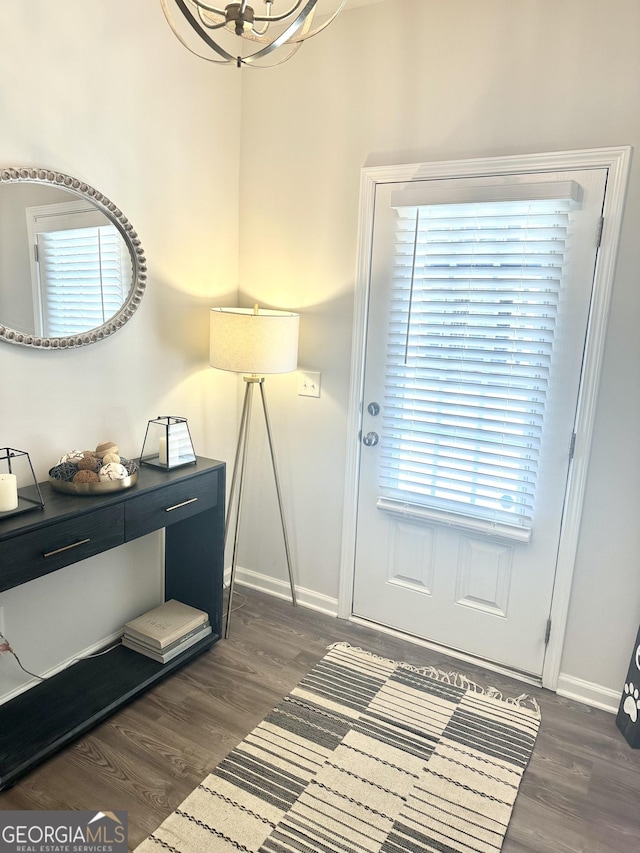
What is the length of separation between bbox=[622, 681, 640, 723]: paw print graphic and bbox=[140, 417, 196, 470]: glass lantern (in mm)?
1884

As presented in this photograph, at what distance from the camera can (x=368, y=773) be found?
1978 millimetres

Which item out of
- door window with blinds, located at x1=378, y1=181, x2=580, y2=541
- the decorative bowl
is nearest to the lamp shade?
door window with blinds, located at x1=378, y1=181, x2=580, y2=541

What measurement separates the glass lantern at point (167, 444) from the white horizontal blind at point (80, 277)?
49 cm

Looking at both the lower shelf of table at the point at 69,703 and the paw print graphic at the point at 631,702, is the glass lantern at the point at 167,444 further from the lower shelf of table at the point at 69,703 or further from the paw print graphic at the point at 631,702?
the paw print graphic at the point at 631,702

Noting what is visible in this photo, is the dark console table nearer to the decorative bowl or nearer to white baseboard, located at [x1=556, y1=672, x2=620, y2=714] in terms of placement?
the decorative bowl

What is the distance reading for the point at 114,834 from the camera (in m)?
1.71

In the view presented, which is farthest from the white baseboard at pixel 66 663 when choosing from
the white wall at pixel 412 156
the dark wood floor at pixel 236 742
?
the white wall at pixel 412 156

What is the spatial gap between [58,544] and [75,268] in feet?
3.24

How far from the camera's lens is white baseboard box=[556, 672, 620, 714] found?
2.34m

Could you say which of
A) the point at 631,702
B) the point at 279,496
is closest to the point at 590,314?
the point at 631,702

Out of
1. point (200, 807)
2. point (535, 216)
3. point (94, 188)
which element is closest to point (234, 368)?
point (94, 188)

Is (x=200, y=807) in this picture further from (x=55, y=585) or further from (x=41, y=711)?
(x=55, y=585)

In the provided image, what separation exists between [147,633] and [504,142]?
7.78 ft

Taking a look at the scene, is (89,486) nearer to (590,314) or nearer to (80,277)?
(80,277)
